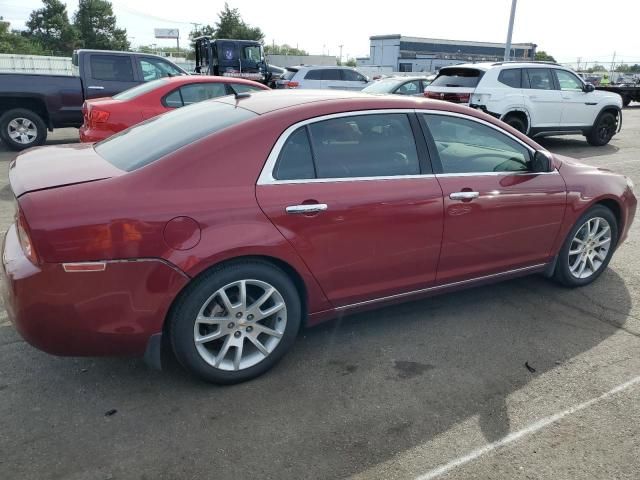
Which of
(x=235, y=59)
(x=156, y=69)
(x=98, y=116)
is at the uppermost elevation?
(x=235, y=59)

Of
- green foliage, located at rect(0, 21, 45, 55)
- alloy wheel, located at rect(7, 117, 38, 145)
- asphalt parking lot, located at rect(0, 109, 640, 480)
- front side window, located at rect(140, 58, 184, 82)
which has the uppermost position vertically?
green foliage, located at rect(0, 21, 45, 55)

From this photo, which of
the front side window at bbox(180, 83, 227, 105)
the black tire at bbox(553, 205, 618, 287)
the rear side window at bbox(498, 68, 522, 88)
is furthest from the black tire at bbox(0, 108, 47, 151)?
the black tire at bbox(553, 205, 618, 287)

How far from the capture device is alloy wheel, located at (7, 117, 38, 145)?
376 inches

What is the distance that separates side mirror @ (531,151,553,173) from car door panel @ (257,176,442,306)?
3.01ft

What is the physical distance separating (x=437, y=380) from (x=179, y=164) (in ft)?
6.24

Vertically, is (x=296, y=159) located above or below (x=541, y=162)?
above

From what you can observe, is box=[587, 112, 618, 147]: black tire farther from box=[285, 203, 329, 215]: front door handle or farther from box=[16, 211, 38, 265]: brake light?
box=[16, 211, 38, 265]: brake light

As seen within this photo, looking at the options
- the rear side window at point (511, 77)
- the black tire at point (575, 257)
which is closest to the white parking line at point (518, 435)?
the black tire at point (575, 257)

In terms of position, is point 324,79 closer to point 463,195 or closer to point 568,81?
point 568,81

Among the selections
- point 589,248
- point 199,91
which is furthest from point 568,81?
point 589,248

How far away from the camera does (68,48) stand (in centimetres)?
6391

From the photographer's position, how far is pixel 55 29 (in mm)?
63906

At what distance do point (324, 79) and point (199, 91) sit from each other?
11025 mm

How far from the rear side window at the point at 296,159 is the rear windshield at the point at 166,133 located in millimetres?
296
